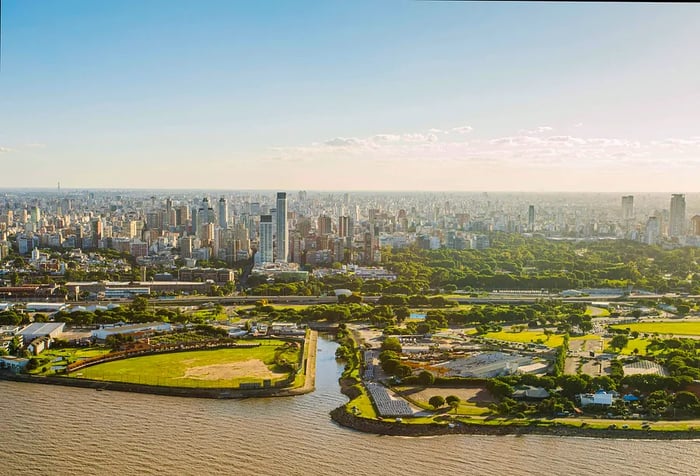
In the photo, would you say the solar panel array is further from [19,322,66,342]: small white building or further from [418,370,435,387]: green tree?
[19,322,66,342]: small white building

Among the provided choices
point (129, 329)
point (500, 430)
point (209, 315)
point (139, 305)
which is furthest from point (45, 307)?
point (500, 430)

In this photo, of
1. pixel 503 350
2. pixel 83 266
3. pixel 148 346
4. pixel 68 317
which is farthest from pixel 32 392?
pixel 83 266

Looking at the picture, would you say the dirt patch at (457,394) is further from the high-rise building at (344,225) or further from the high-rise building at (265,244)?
the high-rise building at (344,225)

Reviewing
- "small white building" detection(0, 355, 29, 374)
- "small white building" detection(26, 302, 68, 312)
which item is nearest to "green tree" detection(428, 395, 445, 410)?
"small white building" detection(0, 355, 29, 374)

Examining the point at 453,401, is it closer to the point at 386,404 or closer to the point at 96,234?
the point at 386,404

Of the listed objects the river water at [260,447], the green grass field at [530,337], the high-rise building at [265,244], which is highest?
the high-rise building at [265,244]

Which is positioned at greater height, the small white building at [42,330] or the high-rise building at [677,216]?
the high-rise building at [677,216]

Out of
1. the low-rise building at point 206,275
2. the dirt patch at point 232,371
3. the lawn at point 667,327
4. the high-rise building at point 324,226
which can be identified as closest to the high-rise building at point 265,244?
the low-rise building at point 206,275

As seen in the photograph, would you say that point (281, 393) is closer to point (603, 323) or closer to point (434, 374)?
point (434, 374)
